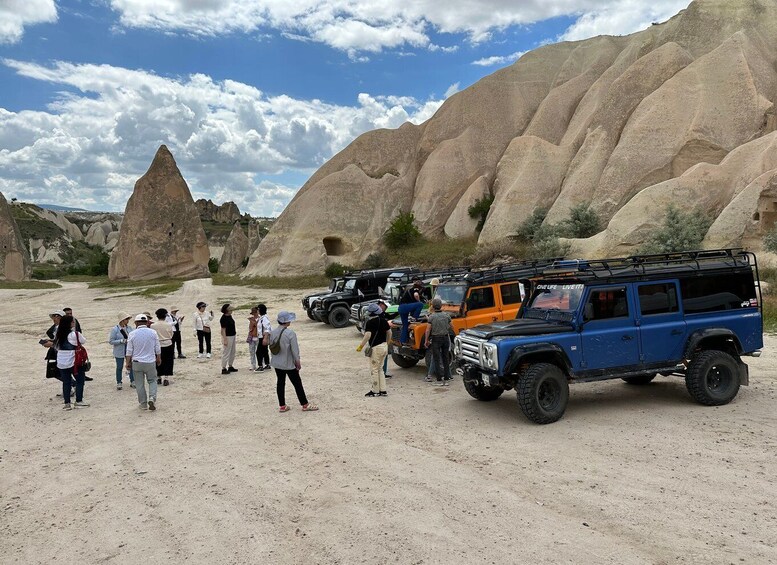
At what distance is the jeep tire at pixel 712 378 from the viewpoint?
8227 millimetres

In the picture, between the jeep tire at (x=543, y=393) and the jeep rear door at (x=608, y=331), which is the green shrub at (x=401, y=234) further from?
the jeep tire at (x=543, y=393)

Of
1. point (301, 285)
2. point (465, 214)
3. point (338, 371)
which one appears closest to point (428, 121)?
point (465, 214)

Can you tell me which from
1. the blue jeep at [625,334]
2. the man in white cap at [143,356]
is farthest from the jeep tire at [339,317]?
the blue jeep at [625,334]

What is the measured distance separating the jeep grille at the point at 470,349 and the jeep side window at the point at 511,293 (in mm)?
3872

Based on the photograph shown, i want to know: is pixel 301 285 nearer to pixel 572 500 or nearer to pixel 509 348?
pixel 509 348

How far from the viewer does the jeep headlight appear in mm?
7718

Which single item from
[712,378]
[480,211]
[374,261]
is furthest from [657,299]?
[480,211]

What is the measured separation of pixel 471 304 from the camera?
1200 centimetres

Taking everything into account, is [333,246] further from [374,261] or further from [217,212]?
[217,212]

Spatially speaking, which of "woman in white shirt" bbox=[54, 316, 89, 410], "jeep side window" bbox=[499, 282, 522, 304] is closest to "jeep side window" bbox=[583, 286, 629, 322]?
"jeep side window" bbox=[499, 282, 522, 304]

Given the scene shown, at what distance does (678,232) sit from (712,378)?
18.4m

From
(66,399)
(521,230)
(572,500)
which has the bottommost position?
(572,500)

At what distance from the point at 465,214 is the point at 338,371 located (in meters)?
33.8

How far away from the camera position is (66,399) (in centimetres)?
984
